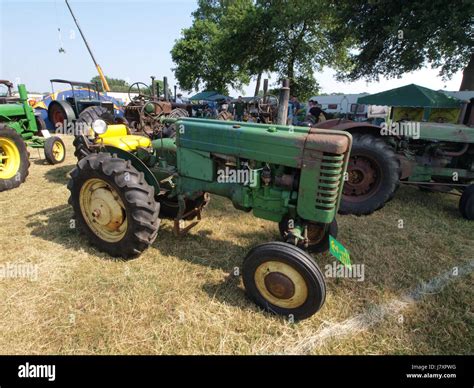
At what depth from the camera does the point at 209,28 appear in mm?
27328

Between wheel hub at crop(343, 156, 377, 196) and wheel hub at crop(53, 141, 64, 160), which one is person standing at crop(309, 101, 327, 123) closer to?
wheel hub at crop(343, 156, 377, 196)

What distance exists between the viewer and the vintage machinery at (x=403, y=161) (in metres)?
4.29

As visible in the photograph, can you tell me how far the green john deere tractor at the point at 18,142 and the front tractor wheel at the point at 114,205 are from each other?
2.91m

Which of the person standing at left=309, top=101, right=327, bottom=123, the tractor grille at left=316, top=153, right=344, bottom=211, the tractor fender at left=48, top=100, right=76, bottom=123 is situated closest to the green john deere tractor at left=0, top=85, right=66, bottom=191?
the tractor fender at left=48, top=100, right=76, bottom=123

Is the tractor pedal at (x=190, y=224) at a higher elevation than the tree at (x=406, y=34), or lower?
lower

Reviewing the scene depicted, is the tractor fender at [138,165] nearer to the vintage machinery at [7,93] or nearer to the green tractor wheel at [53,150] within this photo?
the green tractor wheel at [53,150]

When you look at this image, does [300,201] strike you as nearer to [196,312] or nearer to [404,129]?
[196,312]

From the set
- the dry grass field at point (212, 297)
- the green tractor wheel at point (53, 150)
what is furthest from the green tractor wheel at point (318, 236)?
the green tractor wheel at point (53, 150)

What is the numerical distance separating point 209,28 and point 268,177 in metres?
29.5

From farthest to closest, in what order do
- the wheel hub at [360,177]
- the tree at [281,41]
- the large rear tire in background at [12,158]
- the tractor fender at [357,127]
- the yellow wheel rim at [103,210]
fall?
1. the tree at [281,41]
2. the large rear tire in background at [12,158]
3. the tractor fender at [357,127]
4. the wheel hub at [360,177]
5. the yellow wheel rim at [103,210]

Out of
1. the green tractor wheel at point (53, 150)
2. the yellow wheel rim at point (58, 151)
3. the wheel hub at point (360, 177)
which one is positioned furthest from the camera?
the yellow wheel rim at point (58, 151)

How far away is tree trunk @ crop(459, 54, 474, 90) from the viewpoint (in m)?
11.4

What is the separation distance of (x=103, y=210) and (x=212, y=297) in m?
1.44
